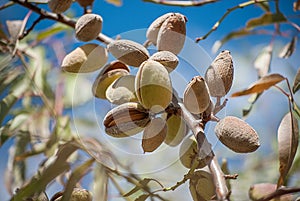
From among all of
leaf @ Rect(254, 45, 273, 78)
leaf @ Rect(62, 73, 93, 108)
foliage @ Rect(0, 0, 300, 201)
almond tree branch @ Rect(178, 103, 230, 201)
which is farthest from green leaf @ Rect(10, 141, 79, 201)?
leaf @ Rect(62, 73, 93, 108)

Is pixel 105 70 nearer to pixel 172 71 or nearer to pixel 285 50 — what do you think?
pixel 172 71

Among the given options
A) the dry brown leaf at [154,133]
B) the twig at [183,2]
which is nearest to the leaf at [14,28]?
the twig at [183,2]

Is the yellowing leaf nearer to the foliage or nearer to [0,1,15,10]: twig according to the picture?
the foliage

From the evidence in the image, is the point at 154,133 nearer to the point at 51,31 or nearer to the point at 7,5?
the point at 7,5

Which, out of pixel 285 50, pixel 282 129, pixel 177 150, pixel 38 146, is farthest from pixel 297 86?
pixel 38 146

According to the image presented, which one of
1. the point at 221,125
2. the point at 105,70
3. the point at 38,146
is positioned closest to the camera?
the point at 221,125

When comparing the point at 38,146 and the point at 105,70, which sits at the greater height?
the point at 105,70
